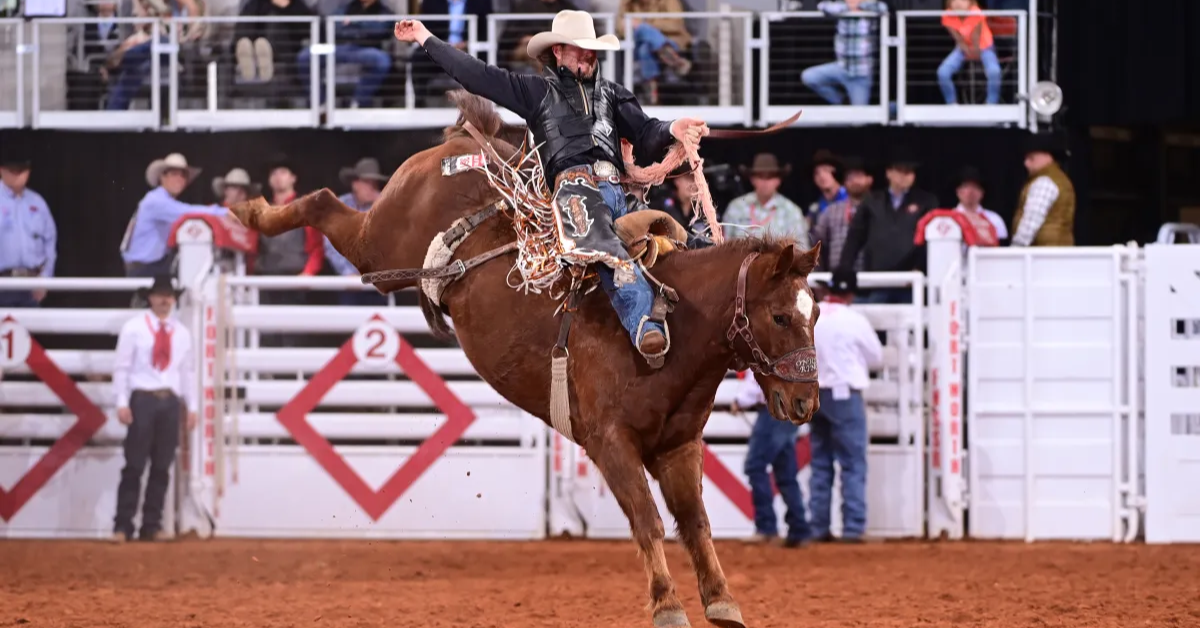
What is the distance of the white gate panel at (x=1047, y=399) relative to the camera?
9.88 metres

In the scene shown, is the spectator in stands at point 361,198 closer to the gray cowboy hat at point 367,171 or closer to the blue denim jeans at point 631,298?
the gray cowboy hat at point 367,171

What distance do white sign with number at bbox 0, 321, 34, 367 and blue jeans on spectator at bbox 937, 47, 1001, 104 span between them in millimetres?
7345

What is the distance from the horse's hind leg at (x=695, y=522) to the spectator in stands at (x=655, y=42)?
6380 millimetres

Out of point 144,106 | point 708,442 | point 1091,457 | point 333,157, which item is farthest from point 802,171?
point 144,106

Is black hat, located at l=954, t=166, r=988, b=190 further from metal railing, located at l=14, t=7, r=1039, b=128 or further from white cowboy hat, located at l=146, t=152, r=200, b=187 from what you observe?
white cowboy hat, located at l=146, t=152, r=200, b=187

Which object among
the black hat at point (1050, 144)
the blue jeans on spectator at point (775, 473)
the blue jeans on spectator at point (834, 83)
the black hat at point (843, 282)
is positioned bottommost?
the blue jeans on spectator at point (775, 473)

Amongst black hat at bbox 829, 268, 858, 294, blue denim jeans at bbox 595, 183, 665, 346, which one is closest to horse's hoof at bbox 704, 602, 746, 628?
blue denim jeans at bbox 595, 183, 665, 346

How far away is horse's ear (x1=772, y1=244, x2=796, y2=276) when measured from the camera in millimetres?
5145

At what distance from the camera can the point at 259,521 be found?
9898 millimetres

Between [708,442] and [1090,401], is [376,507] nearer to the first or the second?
[708,442]

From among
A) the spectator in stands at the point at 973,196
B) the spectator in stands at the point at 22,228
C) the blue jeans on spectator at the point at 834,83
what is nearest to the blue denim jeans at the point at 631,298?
the spectator in stands at the point at 973,196

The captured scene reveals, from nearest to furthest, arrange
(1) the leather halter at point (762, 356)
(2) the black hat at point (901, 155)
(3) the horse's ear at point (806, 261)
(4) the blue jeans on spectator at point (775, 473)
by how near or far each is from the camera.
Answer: (1) the leather halter at point (762, 356)
(3) the horse's ear at point (806, 261)
(4) the blue jeans on spectator at point (775, 473)
(2) the black hat at point (901, 155)

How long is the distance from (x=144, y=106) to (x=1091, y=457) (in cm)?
808

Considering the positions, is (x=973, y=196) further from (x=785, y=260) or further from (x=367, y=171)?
(x=785, y=260)
